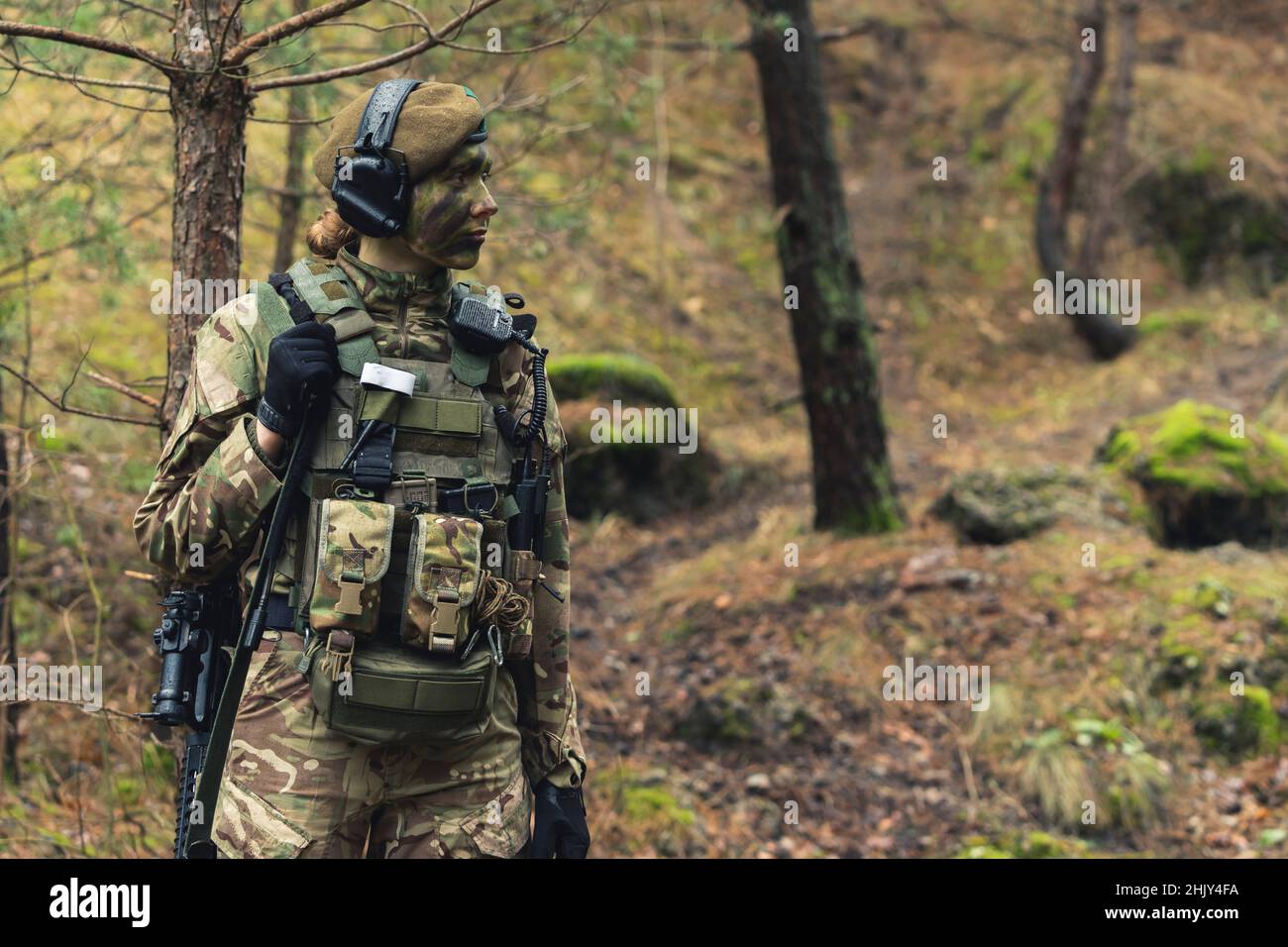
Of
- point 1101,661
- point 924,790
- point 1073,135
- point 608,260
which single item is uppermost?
point 1073,135

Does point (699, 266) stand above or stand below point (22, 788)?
A: above

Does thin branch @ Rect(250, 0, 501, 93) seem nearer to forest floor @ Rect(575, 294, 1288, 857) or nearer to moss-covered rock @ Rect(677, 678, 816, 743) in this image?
forest floor @ Rect(575, 294, 1288, 857)

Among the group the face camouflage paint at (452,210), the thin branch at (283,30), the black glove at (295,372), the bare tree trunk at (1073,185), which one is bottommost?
the black glove at (295,372)

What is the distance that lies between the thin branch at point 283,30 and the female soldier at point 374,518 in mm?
447

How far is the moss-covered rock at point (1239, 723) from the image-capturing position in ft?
20.7

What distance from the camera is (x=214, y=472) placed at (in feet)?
9.04

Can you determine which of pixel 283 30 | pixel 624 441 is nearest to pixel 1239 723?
pixel 624 441

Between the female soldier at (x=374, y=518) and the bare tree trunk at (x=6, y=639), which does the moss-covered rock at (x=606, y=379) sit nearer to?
the bare tree trunk at (x=6, y=639)

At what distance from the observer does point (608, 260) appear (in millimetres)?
13828

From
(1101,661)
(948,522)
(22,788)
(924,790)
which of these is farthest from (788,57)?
(22,788)

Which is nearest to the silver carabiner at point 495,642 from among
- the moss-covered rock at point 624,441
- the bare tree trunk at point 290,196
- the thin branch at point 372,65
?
the thin branch at point 372,65
